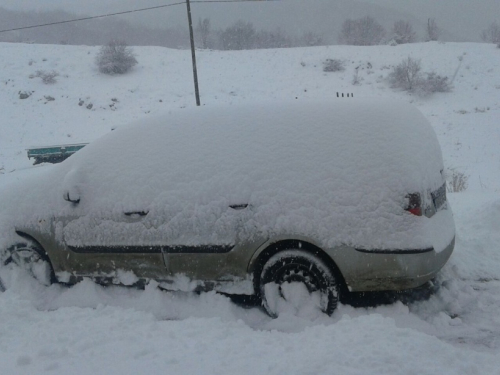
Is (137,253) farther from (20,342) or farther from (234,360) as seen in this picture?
(234,360)

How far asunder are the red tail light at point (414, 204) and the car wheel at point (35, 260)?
3246 millimetres

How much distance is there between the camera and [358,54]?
104ft

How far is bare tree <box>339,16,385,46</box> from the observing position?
2116 inches

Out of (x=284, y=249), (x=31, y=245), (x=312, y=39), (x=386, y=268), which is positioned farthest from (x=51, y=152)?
(x=312, y=39)

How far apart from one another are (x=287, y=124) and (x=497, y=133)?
59.8 ft

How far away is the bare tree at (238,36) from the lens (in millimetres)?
56906

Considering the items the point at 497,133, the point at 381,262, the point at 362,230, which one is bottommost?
the point at 497,133

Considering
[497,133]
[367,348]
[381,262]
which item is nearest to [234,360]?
[367,348]

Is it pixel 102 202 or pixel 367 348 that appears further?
pixel 102 202

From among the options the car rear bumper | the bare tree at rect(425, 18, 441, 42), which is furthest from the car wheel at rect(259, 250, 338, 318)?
the bare tree at rect(425, 18, 441, 42)

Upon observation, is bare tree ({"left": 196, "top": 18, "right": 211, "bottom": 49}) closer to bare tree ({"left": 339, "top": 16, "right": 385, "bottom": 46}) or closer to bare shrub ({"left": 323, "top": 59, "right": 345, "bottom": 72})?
bare tree ({"left": 339, "top": 16, "right": 385, "bottom": 46})

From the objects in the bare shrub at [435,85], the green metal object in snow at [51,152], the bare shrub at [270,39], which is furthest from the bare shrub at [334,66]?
the bare shrub at [270,39]

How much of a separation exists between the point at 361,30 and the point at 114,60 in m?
38.5

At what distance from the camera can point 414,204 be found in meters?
2.89
